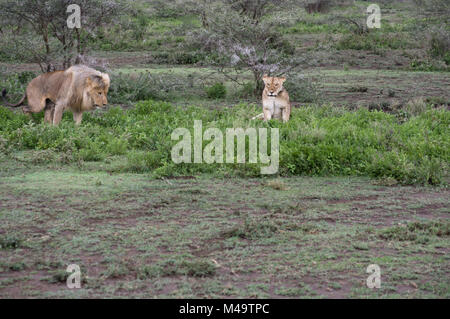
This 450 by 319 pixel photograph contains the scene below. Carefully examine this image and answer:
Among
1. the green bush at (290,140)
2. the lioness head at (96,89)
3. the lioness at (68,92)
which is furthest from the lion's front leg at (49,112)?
the lioness head at (96,89)

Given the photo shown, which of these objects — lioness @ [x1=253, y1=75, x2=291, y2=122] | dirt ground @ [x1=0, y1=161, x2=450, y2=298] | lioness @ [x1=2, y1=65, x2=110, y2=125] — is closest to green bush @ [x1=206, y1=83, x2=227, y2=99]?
lioness @ [x1=253, y1=75, x2=291, y2=122]

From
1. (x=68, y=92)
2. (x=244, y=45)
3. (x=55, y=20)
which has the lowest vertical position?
(x=68, y=92)

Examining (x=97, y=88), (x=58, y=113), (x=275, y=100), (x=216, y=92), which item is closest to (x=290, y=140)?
(x=275, y=100)

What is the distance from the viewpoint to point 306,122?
404 inches

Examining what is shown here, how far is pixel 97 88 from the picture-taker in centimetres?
981

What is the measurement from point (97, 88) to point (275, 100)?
2593 mm

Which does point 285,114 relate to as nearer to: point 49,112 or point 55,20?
point 49,112

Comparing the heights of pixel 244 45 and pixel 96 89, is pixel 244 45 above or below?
above

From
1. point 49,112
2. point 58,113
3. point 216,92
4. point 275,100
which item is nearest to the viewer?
point 58,113

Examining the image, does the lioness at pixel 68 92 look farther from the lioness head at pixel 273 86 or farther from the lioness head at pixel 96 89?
the lioness head at pixel 273 86

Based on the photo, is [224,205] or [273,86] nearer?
[224,205]
